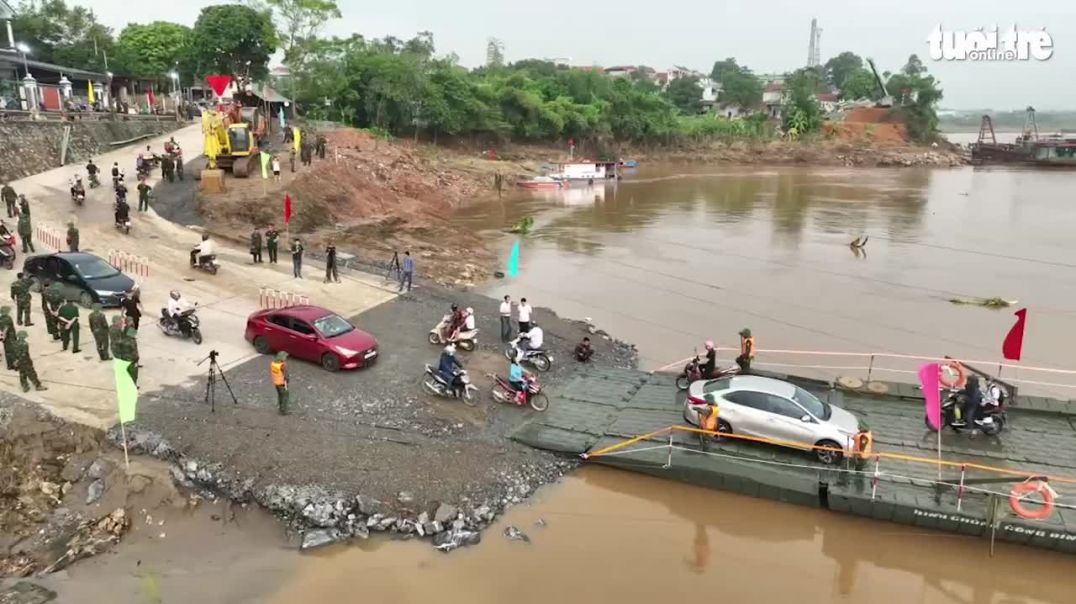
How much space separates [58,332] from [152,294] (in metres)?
4.31

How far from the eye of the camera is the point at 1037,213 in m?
57.8

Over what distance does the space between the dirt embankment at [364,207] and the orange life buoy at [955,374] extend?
56.9ft

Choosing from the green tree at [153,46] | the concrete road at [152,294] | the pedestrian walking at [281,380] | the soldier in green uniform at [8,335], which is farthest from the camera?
the green tree at [153,46]

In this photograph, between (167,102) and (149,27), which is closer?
(167,102)

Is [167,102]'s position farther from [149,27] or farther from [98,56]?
[149,27]

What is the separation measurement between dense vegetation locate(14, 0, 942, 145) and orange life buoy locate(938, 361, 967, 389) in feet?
150

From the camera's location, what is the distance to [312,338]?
1744cm

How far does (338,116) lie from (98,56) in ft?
65.1

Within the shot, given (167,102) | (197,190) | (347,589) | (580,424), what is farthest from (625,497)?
(167,102)

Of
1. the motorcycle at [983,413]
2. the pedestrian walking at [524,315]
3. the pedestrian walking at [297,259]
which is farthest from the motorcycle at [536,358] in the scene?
the pedestrian walking at [297,259]

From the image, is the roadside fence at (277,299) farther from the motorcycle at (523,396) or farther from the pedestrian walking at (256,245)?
the motorcycle at (523,396)

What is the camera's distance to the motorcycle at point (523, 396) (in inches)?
651

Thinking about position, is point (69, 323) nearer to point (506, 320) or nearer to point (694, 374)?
point (506, 320)

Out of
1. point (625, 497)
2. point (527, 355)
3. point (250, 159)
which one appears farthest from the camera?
point (250, 159)
